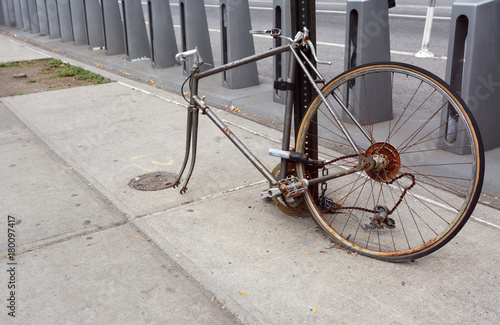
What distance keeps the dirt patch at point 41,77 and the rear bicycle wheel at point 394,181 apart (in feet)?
14.9

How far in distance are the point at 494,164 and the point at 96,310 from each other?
3068 mm

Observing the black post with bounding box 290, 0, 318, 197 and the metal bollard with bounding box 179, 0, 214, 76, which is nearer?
the black post with bounding box 290, 0, 318, 197

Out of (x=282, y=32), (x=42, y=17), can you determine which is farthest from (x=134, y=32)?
(x=42, y=17)

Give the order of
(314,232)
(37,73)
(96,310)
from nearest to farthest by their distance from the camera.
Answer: (96,310), (314,232), (37,73)

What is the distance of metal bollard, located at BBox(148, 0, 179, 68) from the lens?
854 cm

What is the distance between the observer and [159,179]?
4.49m

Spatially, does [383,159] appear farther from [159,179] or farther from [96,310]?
[159,179]

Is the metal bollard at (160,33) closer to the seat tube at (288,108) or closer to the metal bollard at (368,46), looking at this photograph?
the metal bollard at (368,46)

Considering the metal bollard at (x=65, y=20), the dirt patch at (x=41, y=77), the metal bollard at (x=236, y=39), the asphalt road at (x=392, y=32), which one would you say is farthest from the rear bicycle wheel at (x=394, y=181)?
the metal bollard at (x=65, y=20)

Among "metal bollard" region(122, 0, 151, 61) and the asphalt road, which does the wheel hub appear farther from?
"metal bollard" region(122, 0, 151, 61)

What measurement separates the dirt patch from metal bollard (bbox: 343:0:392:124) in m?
4.29

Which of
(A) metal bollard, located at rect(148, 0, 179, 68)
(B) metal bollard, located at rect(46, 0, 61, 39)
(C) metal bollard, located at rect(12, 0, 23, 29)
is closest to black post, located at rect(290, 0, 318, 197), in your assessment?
(A) metal bollard, located at rect(148, 0, 179, 68)

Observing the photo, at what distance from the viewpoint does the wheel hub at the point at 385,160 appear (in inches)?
123

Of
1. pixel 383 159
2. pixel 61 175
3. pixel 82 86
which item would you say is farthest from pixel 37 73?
pixel 383 159
